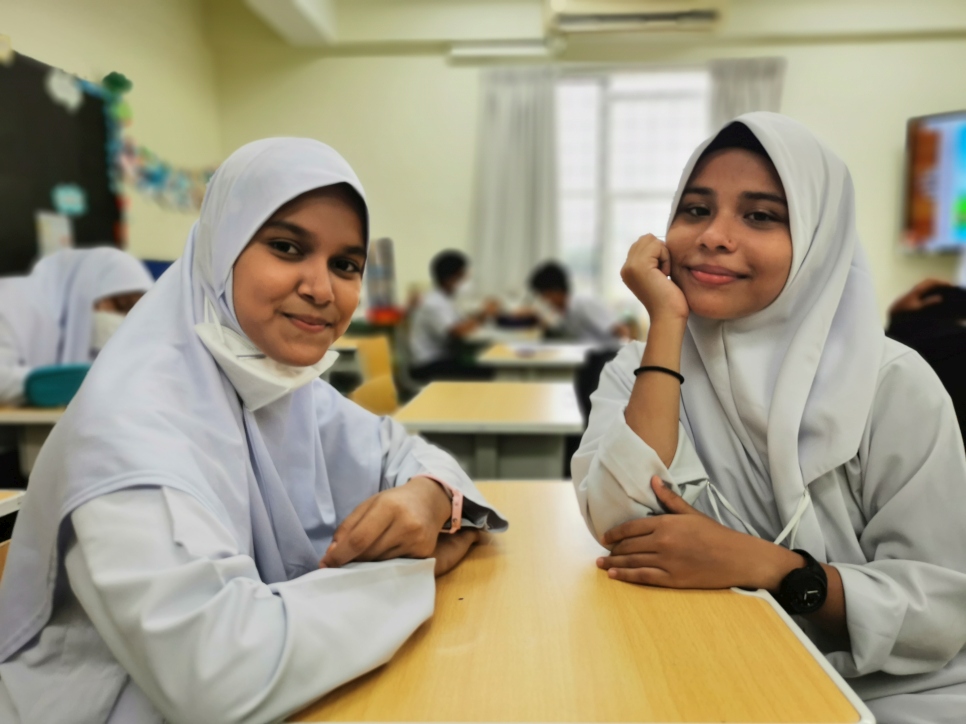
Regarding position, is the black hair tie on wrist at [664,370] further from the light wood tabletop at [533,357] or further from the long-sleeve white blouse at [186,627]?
Result: the light wood tabletop at [533,357]

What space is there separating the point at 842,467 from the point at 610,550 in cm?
36

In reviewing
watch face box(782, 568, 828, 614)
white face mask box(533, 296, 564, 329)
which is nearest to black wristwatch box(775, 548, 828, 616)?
watch face box(782, 568, 828, 614)

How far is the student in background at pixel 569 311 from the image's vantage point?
4773mm

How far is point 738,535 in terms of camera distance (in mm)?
886

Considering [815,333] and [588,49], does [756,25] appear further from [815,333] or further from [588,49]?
[815,333]

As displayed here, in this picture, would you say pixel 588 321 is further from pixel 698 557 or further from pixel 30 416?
pixel 698 557

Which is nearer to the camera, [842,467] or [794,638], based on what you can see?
[794,638]

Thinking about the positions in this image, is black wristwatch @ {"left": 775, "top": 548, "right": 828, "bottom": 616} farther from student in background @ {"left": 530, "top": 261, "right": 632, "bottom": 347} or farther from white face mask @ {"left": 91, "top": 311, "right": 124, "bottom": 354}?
student in background @ {"left": 530, "top": 261, "right": 632, "bottom": 347}

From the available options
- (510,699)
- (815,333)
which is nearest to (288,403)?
(510,699)

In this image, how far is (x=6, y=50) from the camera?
0.92 meters

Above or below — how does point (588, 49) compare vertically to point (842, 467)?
above

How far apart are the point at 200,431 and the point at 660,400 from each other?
622 mm

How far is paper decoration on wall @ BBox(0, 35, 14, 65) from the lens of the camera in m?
0.91

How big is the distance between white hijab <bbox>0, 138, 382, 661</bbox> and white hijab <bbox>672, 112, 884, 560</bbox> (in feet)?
2.01
